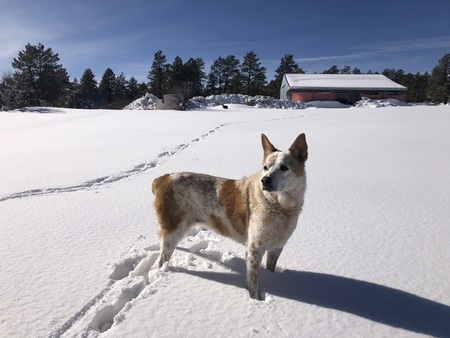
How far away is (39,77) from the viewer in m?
46.2

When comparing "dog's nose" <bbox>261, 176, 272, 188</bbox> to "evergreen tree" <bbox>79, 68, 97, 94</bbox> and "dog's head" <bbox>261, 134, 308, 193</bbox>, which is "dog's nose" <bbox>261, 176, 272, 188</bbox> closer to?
"dog's head" <bbox>261, 134, 308, 193</bbox>

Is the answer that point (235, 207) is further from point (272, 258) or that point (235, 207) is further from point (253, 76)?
point (253, 76)

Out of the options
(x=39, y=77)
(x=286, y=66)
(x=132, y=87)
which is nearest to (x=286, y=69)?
(x=286, y=66)

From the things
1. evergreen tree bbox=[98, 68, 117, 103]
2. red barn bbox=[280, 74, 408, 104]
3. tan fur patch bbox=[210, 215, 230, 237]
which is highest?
evergreen tree bbox=[98, 68, 117, 103]

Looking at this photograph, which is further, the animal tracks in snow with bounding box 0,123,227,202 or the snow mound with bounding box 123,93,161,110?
the snow mound with bounding box 123,93,161,110

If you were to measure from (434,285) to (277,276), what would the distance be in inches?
55.1

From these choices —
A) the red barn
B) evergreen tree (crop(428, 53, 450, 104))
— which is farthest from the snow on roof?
evergreen tree (crop(428, 53, 450, 104))

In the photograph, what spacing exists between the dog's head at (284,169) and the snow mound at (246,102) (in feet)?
97.0

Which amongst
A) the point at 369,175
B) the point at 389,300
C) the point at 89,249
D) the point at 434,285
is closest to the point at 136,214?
the point at 89,249

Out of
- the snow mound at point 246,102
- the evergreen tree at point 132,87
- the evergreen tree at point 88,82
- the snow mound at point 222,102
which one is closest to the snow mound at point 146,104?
the snow mound at point 222,102

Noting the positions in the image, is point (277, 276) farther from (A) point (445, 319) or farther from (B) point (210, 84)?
(B) point (210, 84)

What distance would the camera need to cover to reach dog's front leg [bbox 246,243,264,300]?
2615 mm

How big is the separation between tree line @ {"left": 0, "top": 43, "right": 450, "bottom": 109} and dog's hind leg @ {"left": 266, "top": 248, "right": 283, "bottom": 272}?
1211 inches

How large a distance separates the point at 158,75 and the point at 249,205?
5545 centimetres
